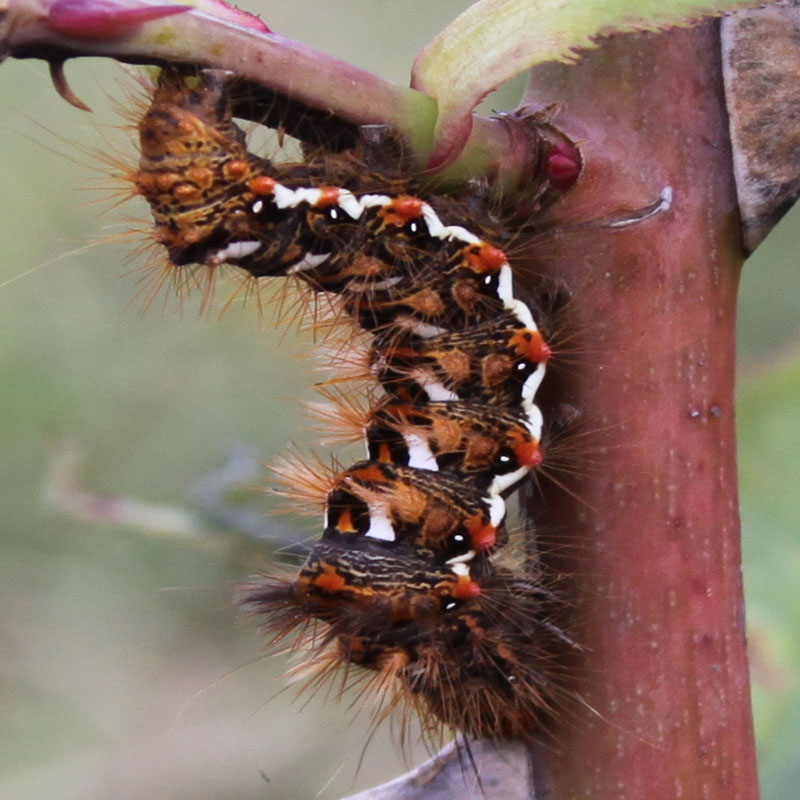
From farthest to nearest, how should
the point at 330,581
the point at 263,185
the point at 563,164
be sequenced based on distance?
the point at 330,581, the point at 263,185, the point at 563,164

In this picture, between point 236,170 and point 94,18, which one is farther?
point 236,170

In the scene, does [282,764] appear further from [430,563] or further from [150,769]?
[430,563]

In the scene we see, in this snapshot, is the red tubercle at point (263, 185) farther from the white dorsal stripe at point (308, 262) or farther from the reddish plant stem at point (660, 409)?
the reddish plant stem at point (660, 409)

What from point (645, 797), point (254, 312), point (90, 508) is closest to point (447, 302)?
point (645, 797)

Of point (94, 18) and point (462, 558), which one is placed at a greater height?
point (94, 18)

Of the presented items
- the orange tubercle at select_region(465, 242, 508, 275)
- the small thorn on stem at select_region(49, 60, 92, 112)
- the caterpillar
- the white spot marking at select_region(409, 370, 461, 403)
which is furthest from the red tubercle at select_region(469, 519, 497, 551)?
the small thorn on stem at select_region(49, 60, 92, 112)

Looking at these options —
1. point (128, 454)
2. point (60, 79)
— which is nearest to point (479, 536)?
point (60, 79)

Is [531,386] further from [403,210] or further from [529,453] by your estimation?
[403,210]
